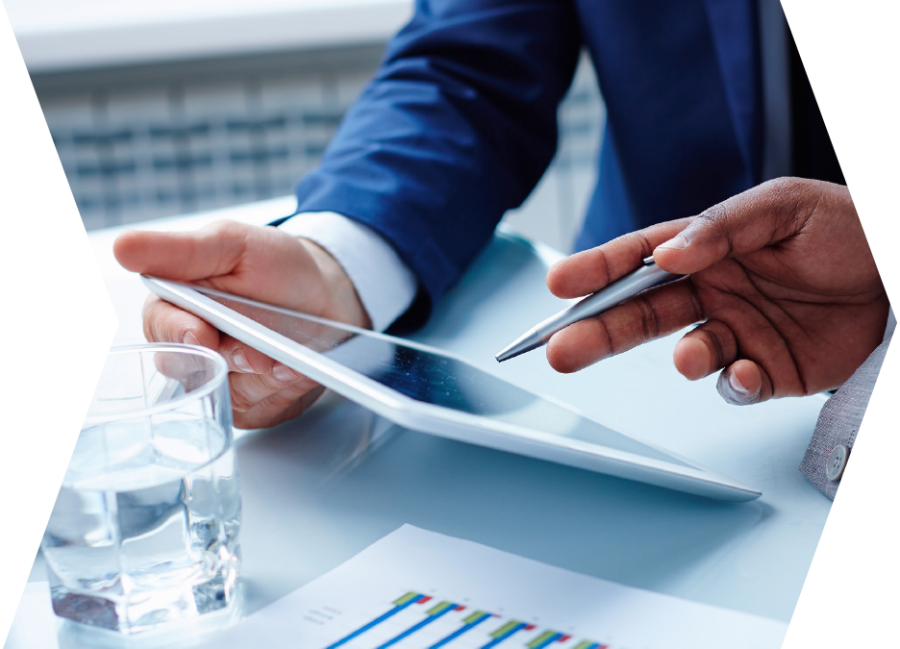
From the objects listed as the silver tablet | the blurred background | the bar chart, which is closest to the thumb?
the silver tablet

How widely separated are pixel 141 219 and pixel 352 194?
1.08m

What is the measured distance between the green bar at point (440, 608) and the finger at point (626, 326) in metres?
0.16

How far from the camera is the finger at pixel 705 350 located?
0.45 m

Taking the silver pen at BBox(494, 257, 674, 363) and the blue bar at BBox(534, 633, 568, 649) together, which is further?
the silver pen at BBox(494, 257, 674, 363)

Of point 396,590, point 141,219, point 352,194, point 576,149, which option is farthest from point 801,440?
point 141,219

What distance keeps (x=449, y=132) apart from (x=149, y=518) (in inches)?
19.0

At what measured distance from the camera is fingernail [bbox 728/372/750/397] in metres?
Answer: 0.45

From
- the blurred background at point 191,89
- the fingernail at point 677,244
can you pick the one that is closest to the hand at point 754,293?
the fingernail at point 677,244

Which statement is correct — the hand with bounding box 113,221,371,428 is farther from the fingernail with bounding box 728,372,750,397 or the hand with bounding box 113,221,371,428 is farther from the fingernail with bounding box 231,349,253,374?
the fingernail with bounding box 728,372,750,397

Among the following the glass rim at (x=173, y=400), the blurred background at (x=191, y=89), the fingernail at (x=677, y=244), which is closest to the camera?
the glass rim at (x=173, y=400)

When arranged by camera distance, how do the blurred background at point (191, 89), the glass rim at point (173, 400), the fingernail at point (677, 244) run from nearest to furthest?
the glass rim at point (173, 400) → the fingernail at point (677, 244) → the blurred background at point (191, 89)

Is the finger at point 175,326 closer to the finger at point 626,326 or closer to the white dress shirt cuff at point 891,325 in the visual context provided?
the finger at point 626,326

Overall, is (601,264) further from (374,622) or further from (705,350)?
(374,622)

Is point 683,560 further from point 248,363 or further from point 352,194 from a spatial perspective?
point 352,194
